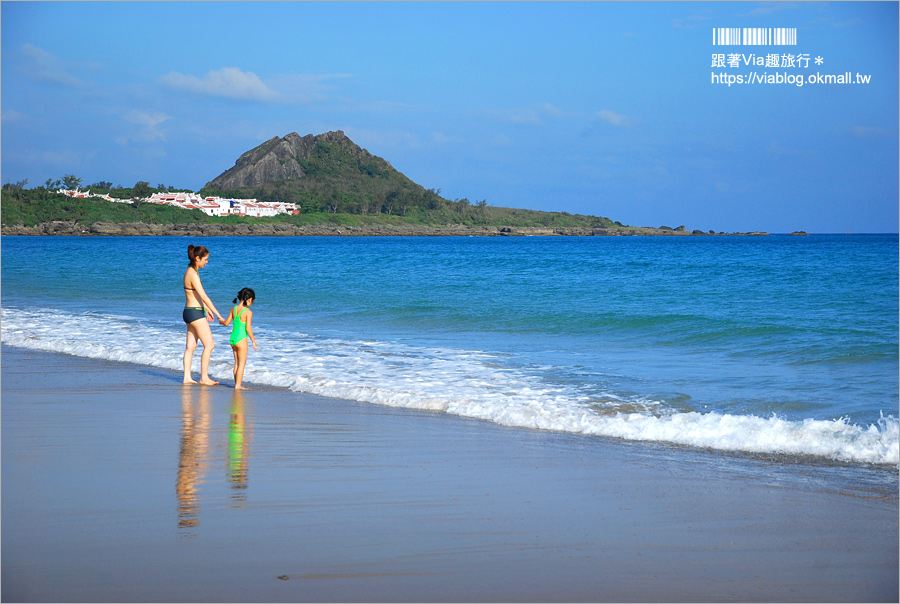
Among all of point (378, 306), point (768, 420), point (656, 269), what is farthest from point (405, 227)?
point (768, 420)

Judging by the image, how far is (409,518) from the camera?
4.20 m

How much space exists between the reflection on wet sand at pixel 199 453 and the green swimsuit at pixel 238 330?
90cm

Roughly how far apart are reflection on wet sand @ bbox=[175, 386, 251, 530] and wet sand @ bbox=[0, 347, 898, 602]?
0.07ft

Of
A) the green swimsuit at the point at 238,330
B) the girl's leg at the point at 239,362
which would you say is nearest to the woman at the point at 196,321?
the green swimsuit at the point at 238,330

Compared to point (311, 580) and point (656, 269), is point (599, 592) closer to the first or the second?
point (311, 580)

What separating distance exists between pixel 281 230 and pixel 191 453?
11396cm

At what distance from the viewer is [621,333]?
1436cm

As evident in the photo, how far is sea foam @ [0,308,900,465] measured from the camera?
6191 mm

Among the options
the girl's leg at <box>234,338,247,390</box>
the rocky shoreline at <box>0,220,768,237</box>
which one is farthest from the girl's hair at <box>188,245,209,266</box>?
the rocky shoreline at <box>0,220,768,237</box>

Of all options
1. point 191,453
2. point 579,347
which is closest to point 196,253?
point 191,453

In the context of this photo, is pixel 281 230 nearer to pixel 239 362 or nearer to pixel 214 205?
pixel 214 205

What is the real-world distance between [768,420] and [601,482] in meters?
2.50

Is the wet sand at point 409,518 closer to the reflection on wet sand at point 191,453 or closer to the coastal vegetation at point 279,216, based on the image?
the reflection on wet sand at point 191,453

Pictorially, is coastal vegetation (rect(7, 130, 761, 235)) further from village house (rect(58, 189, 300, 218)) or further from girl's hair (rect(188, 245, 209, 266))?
girl's hair (rect(188, 245, 209, 266))
